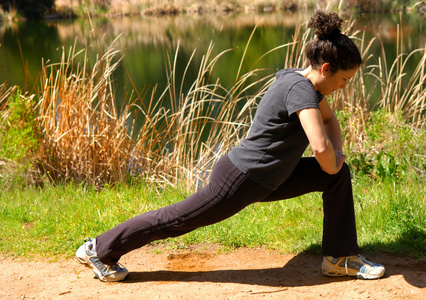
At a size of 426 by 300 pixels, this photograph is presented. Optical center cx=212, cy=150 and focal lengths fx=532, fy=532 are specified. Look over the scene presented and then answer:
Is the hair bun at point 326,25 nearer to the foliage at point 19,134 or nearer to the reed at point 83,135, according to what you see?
the reed at point 83,135

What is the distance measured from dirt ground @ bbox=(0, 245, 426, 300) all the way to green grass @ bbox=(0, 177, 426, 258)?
0.09 m

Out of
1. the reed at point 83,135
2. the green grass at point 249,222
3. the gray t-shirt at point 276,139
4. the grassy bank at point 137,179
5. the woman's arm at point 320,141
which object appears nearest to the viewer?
the woman's arm at point 320,141

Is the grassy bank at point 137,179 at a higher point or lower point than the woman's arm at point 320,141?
lower

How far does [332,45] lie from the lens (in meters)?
2.35

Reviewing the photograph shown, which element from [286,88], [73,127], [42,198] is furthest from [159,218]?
[73,127]

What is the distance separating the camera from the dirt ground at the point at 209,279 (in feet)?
8.79

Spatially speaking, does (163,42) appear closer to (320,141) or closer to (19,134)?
(19,134)

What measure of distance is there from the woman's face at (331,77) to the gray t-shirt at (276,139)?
0.06 m

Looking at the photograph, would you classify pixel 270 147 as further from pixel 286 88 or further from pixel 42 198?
pixel 42 198

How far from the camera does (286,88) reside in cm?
241

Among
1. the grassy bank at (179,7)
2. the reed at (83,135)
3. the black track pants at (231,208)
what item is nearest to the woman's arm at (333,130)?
the black track pants at (231,208)

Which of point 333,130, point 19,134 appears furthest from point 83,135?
point 333,130

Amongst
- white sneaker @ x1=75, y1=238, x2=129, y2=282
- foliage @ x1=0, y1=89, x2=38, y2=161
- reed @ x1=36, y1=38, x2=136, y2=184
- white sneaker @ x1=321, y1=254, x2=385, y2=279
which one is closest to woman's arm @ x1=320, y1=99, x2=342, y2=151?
white sneaker @ x1=321, y1=254, x2=385, y2=279

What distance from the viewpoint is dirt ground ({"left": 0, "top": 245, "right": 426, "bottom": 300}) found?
8.79ft
